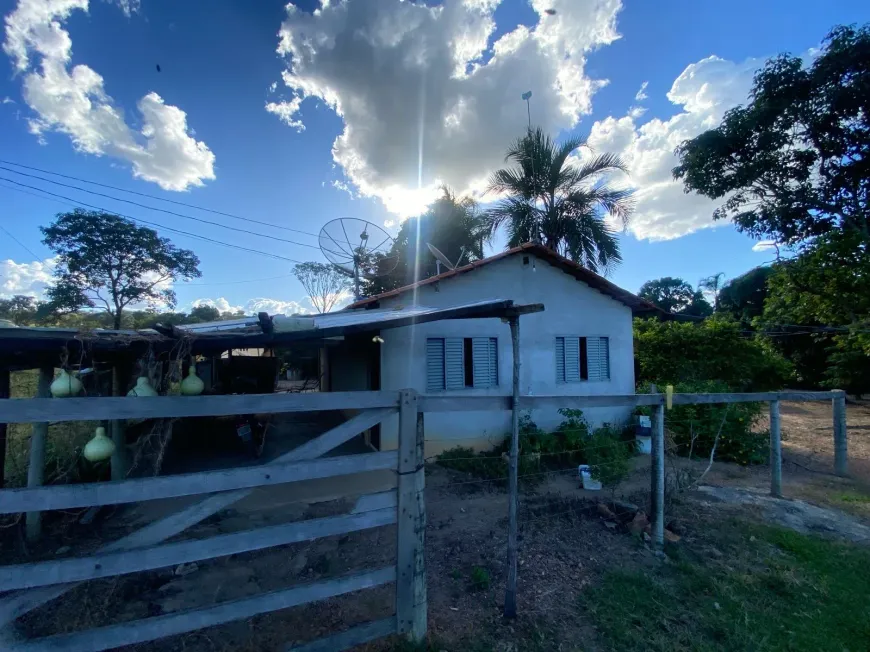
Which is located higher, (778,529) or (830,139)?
(830,139)

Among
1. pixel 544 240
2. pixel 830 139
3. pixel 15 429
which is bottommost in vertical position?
pixel 15 429

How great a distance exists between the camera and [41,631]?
2910mm

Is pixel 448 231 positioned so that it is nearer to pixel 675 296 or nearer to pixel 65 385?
pixel 65 385

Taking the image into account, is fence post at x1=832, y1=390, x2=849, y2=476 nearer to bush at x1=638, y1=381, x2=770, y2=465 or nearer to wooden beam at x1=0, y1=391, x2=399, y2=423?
bush at x1=638, y1=381, x2=770, y2=465

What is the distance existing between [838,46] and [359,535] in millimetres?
17672

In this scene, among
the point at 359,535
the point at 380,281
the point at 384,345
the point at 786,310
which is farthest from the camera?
the point at 380,281

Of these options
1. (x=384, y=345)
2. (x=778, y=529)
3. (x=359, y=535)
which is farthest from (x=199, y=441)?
(x=778, y=529)

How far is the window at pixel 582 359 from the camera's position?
8938 mm

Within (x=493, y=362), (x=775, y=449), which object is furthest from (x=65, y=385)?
(x=775, y=449)

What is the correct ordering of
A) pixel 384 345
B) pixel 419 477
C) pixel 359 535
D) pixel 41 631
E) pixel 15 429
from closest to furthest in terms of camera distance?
pixel 419 477, pixel 41 631, pixel 359 535, pixel 15 429, pixel 384 345

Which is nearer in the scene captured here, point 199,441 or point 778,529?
point 778,529

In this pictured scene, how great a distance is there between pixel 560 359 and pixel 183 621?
809cm

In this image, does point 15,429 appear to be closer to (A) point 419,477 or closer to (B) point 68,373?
(B) point 68,373

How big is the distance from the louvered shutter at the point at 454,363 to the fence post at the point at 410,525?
207 inches
